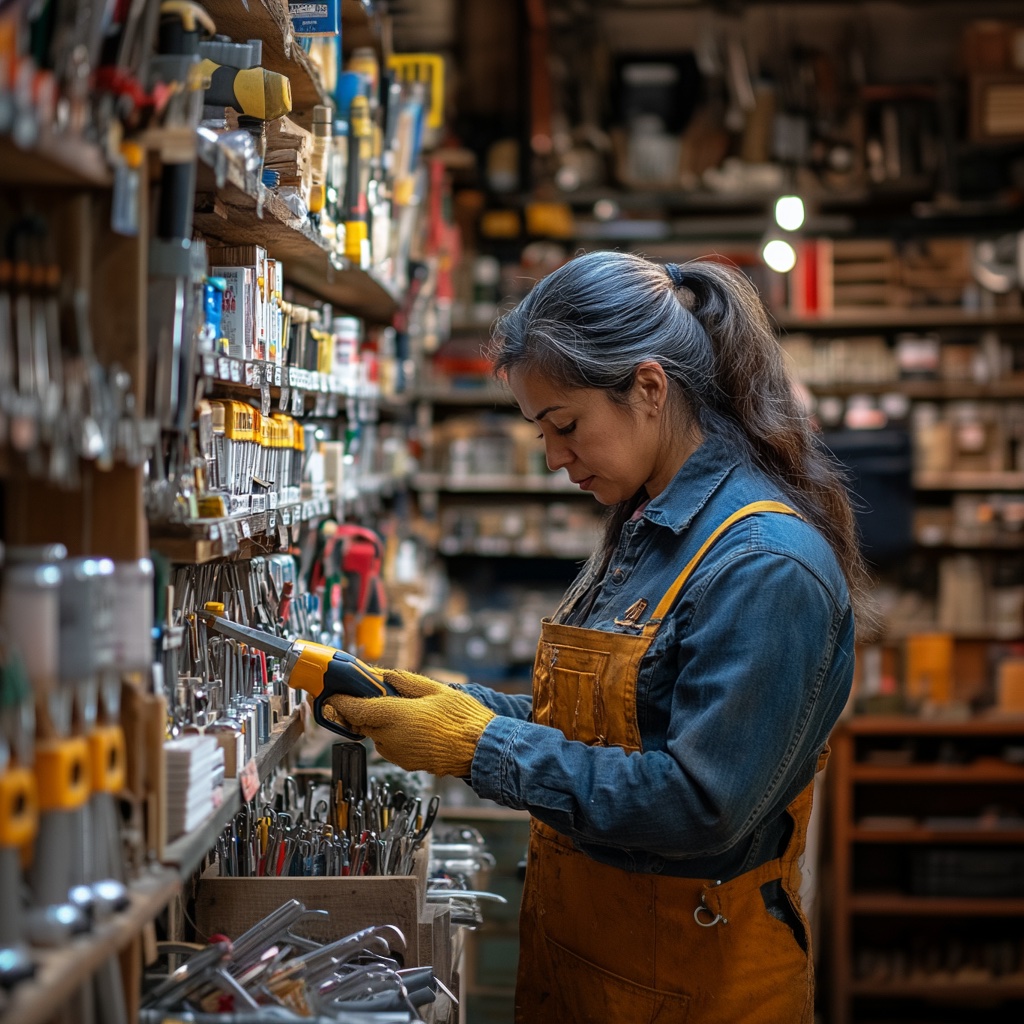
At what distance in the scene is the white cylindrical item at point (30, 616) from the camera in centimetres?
127

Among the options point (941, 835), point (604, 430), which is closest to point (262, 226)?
point (604, 430)

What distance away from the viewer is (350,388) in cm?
321

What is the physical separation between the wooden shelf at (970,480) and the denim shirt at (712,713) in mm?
3903

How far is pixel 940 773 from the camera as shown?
5.50 m

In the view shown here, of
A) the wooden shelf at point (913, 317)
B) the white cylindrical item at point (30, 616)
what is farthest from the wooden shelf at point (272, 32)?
the wooden shelf at point (913, 317)

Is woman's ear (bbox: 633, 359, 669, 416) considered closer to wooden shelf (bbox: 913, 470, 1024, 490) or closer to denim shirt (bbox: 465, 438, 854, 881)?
denim shirt (bbox: 465, 438, 854, 881)

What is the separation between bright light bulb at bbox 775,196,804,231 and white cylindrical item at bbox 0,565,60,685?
4.57 meters

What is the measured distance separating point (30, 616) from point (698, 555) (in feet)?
3.57

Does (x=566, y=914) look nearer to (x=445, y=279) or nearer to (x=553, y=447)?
(x=553, y=447)

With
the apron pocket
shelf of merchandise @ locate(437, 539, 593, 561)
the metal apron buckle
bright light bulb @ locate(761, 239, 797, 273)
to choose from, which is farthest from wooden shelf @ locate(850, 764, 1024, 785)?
the metal apron buckle

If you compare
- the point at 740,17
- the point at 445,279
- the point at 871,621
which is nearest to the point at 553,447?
the point at 871,621

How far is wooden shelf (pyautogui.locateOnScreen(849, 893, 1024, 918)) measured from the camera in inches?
211

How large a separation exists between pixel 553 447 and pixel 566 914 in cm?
82

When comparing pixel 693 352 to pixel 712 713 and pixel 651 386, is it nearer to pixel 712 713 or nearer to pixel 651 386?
pixel 651 386
